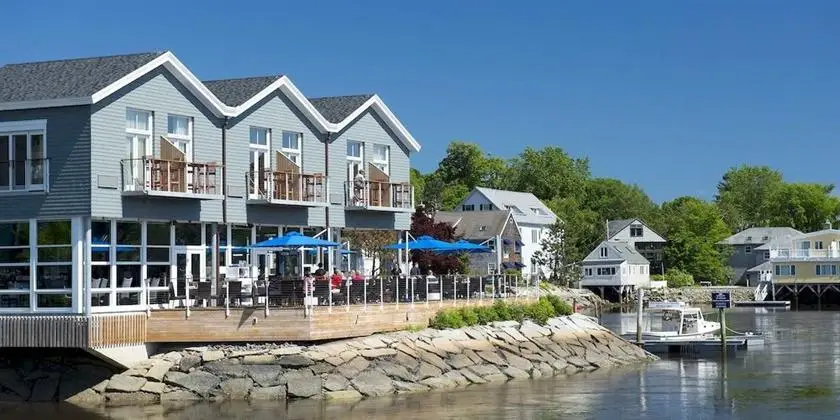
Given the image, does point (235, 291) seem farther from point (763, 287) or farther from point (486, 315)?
point (763, 287)

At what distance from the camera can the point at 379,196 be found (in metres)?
45.0

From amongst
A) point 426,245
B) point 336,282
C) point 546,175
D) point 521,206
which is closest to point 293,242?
point 336,282

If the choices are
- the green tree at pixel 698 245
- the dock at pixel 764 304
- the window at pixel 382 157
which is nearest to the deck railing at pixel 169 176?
the window at pixel 382 157

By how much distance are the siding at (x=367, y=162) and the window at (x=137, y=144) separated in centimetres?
859

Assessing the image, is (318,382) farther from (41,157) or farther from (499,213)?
(499,213)

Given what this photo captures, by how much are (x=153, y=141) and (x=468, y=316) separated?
455 inches

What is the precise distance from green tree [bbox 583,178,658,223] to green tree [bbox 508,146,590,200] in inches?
125

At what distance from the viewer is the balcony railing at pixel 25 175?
114 feet

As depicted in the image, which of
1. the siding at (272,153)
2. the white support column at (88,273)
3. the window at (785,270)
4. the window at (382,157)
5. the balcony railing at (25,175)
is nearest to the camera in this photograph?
the white support column at (88,273)

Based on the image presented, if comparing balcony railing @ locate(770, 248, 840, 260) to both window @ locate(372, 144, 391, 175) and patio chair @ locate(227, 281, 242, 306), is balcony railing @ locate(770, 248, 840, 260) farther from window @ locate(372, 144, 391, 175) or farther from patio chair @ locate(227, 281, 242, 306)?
patio chair @ locate(227, 281, 242, 306)

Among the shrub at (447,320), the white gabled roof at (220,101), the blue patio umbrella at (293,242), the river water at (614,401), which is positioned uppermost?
the white gabled roof at (220,101)

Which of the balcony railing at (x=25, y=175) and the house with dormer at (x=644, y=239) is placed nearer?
the balcony railing at (x=25, y=175)

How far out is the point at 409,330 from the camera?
38.4 metres

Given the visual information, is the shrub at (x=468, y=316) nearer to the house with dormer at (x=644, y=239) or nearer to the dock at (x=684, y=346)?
the dock at (x=684, y=346)
